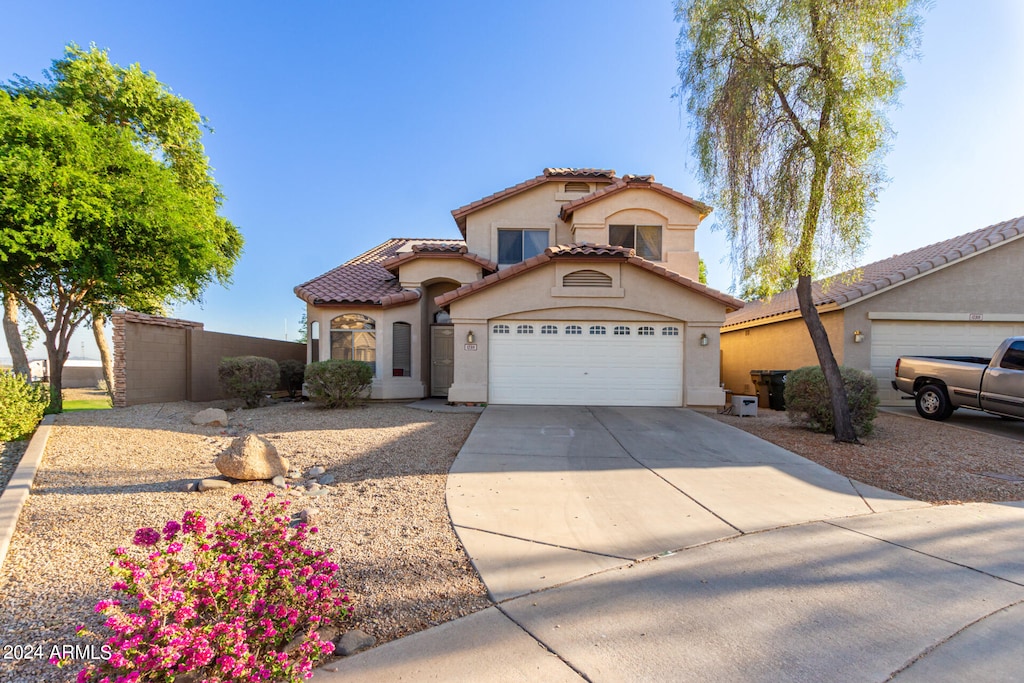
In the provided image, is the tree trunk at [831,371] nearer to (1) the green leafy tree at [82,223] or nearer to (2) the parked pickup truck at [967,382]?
(2) the parked pickup truck at [967,382]

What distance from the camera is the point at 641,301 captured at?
42.7 ft

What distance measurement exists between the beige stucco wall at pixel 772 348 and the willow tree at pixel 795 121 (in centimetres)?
635

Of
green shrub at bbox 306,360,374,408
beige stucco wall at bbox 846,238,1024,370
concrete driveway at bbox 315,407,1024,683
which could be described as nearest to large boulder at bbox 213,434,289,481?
concrete driveway at bbox 315,407,1024,683

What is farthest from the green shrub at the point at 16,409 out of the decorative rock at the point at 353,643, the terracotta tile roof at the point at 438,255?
the decorative rock at the point at 353,643

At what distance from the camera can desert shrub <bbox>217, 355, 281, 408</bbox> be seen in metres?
13.2

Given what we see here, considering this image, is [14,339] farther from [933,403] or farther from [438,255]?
[933,403]

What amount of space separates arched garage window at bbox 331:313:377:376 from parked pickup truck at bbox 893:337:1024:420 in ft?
46.6

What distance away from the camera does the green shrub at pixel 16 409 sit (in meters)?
8.14

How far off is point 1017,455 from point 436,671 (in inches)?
400

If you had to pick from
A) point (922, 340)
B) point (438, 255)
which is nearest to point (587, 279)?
point (438, 255)

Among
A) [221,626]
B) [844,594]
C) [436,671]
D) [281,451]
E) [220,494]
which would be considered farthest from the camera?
[281,451]

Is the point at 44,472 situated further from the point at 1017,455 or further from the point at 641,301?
the point at 1017,455

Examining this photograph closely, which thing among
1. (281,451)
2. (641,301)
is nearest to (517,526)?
(281,451)

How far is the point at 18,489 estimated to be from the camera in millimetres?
5438
